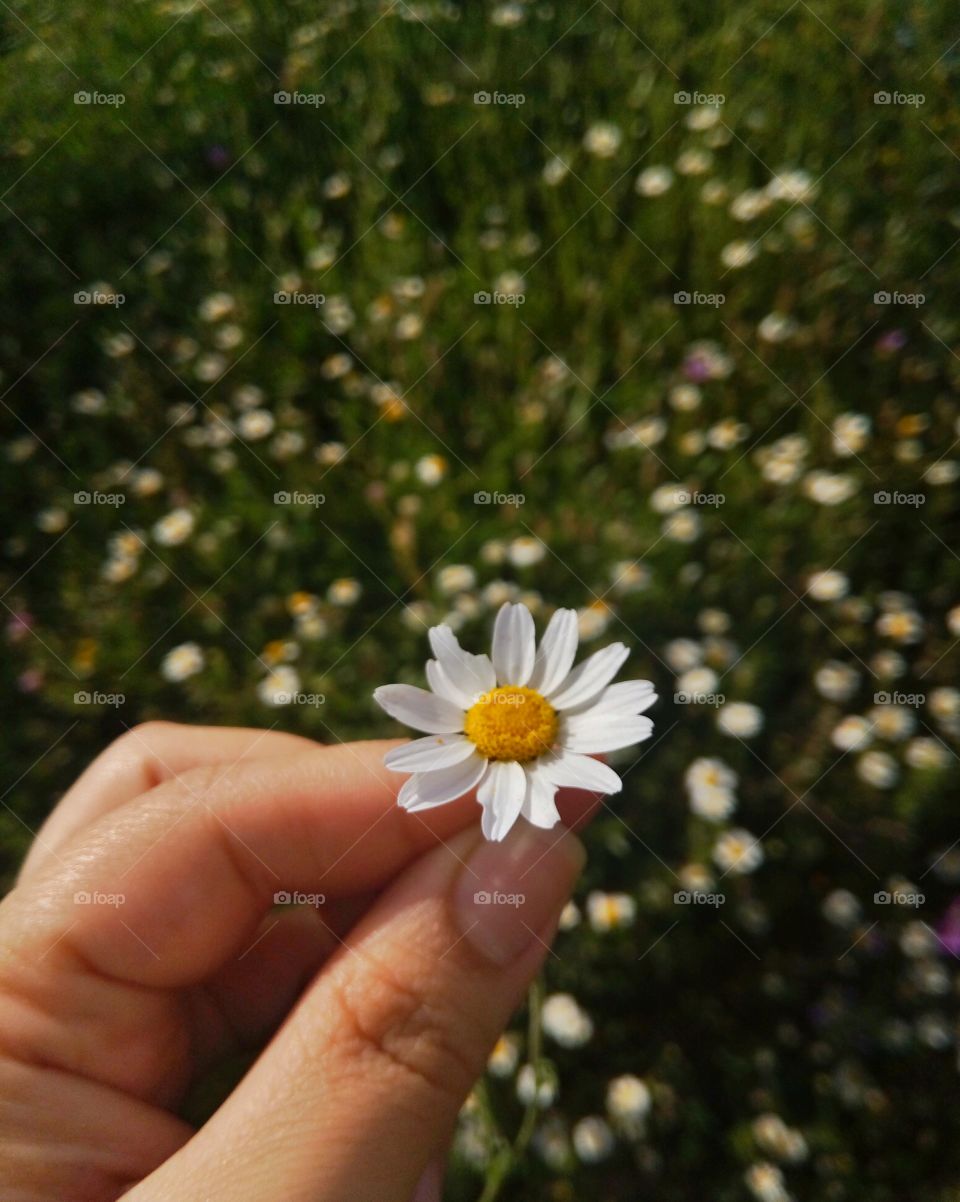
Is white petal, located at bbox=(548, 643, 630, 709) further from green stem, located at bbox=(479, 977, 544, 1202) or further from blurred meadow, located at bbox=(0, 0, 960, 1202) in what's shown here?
blurred meadow, located at bbox=(0, 0, 960, 1202)

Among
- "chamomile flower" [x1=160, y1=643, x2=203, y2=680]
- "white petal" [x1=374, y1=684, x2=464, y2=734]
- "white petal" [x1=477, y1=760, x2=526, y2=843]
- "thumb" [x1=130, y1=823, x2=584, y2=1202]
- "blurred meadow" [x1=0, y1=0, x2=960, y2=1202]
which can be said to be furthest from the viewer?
"chamomile flower" [x1=160, y1=643, x2=203, y2=680]

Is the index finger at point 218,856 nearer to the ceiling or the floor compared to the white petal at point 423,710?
nearer to the floor

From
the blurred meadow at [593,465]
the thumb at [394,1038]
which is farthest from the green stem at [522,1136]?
the thumb at [394,1038]

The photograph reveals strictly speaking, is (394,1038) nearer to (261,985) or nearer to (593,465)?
(261,985)

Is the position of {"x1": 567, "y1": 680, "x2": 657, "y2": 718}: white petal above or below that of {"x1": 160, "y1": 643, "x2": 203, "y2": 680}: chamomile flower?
above

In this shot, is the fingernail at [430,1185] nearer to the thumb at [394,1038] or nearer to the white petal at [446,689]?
the thumb at [394,1038]

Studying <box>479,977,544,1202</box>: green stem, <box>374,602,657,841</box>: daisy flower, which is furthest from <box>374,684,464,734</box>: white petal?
<box>479,977,544,1202</box>: green stem

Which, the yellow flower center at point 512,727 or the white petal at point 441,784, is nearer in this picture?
the white petal at point 441,784

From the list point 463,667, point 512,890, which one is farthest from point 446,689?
point 512,890
